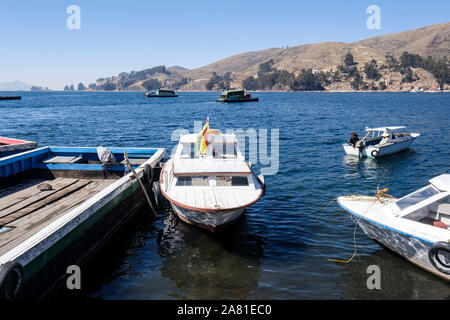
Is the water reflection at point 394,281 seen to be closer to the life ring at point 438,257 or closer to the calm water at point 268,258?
the calm water at point 268,258

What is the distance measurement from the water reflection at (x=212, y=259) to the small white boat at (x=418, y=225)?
4422 mm

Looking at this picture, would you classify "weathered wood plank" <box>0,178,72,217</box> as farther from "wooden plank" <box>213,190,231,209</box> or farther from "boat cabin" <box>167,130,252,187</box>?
"wooden plank" <box>213,190,231,209</box>

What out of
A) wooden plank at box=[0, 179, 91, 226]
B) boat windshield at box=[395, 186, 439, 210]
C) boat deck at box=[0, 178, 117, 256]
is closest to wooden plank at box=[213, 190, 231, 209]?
boat deck at box=[0, 178, 117, 256]

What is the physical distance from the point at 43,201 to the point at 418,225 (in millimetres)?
13751

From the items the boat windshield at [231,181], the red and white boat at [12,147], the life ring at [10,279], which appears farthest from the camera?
the red and white boat at [12,147]

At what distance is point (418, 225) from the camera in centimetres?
1097

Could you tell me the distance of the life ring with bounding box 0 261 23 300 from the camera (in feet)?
23.5

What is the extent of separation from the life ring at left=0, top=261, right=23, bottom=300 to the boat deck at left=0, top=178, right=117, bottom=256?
183cm

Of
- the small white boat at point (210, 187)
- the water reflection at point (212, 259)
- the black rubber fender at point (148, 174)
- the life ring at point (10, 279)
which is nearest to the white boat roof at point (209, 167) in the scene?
the small white boat at point (210, 187)

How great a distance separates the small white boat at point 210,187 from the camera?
500 inches

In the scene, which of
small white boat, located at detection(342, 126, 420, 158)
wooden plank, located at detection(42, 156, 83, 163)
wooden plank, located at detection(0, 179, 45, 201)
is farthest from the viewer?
small white boat, located at detection(342, 126, 420, 158)

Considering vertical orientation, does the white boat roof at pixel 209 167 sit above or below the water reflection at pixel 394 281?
above

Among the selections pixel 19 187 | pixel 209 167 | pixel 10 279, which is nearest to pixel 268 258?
pixel 209 167

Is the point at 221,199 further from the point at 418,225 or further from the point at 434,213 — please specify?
the point at 434,213
